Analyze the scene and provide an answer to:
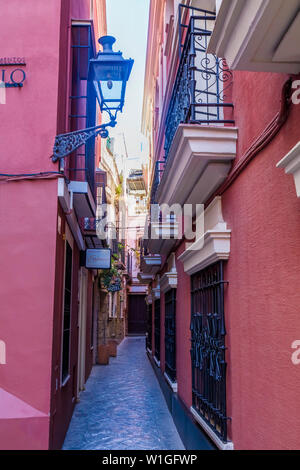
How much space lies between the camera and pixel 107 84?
5434mm

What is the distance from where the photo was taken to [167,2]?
10180 millimetres

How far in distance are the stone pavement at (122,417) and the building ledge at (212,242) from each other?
9.74 feet

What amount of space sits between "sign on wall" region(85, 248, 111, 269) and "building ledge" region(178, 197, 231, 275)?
464cm

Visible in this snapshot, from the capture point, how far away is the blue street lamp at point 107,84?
5297 mm

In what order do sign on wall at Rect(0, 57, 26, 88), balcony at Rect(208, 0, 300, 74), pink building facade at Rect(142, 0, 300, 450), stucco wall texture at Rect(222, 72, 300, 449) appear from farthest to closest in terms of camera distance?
sign on wall at Rect(0, 57, 26, 88) < stucco wall texture at Rect(222, 72, 300, 449) < pink building facade at Rect(142, 0, 300, 450) < balcony at Rect(208, 0, 300, 74)

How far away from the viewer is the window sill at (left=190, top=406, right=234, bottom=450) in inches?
159

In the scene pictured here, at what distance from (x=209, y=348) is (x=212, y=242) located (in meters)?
1.20

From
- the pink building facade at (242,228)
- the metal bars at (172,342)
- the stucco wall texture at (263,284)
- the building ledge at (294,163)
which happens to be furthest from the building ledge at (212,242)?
the metal bars at (172,342)

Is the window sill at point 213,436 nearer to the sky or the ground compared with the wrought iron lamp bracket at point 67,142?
nearer to the ground

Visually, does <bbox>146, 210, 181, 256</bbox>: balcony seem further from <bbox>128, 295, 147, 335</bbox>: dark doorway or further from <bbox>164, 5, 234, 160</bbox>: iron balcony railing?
<bbox>128, 295, 147, 335</bbox>: dark doorway

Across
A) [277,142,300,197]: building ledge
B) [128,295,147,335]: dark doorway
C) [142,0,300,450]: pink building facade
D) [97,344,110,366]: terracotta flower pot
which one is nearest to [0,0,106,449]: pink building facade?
[142,0,300,450]: pink building facade

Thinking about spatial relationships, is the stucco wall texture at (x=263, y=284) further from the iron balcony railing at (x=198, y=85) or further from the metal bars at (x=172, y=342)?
the metal bars at (x=172, y=342)

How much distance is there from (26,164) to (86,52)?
2.78 metres

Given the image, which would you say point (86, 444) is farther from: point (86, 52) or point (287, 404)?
point (86, 52)
